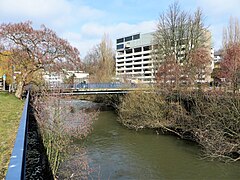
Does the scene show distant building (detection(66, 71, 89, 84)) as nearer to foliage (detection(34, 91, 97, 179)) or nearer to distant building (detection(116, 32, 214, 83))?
foliage (detection(34, 91, 97, 179))

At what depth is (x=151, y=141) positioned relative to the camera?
1823 cm

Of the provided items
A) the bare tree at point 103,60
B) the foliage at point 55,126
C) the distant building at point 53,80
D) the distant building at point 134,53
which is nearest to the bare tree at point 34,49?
the distant building at point 53,80

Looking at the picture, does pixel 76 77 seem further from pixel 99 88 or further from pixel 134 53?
pixel 134 53

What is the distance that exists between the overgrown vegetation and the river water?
2.99 ft

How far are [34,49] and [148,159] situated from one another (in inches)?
525

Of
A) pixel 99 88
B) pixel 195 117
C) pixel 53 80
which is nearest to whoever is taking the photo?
pixel 195 117

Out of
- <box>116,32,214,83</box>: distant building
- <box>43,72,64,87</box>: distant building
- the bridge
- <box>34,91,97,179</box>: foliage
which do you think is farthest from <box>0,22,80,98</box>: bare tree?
<box>116,32,214,83</box>: distant building

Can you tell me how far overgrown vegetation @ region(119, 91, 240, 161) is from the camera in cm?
1407

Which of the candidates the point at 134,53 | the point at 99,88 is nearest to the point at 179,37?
the point at 99,88

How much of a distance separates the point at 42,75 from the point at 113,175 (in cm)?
1675

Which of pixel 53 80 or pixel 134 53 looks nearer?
pixel 53 80

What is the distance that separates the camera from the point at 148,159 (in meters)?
14.2

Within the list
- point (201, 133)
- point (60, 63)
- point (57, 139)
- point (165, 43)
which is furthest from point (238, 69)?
Answer: point (165, 43)

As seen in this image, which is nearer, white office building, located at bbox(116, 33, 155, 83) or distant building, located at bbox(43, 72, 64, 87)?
distant building, located at bbox(43, 72, 64, 87)
